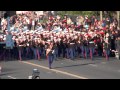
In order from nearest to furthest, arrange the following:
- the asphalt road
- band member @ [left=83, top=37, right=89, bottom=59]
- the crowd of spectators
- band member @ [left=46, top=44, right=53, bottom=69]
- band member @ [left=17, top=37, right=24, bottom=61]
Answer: the asphalt road < band member @ [left=46, top=44, right=53, bottom=69] < band member @ [left=17, top=37, right=24, bottom=61] < the crowd of spectators < band member @ [left=83, top=37, right=89, bottom=59]

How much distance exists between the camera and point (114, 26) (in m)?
23.9

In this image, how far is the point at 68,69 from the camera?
20.3 metres

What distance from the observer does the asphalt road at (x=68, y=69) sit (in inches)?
741

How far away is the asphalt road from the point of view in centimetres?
1882

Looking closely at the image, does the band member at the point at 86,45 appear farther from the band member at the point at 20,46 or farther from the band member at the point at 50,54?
the band member at the point at 20,46

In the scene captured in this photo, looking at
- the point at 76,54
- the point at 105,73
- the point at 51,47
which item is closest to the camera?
the point at 105,73

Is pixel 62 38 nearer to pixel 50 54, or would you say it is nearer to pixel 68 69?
pixel 50 54

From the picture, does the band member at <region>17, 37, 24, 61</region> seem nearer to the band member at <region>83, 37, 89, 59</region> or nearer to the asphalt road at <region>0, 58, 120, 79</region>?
the asphalt road at <region>0, 58, 120, 79</region>

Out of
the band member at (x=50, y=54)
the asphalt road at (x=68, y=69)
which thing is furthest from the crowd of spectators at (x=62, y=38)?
the asphalt road at (x=68, y=69)


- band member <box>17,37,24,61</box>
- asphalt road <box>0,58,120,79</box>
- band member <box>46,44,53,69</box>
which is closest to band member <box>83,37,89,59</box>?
asphalt road <box>0,58,120,79</box>
